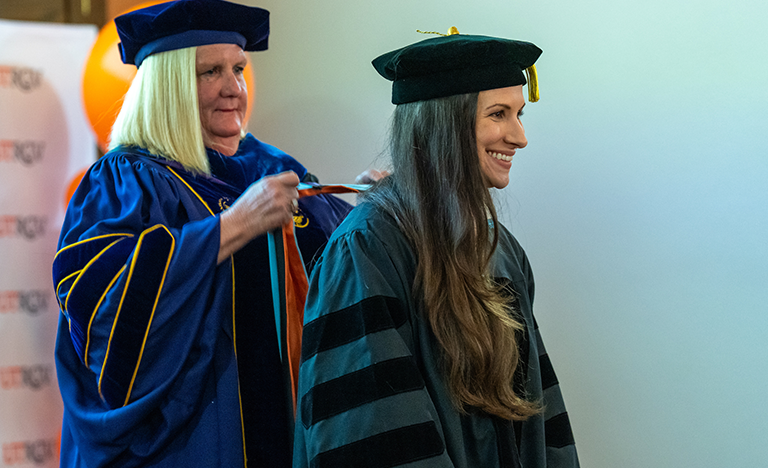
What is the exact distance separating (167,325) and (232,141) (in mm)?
762

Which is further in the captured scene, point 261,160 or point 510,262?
point 261,160

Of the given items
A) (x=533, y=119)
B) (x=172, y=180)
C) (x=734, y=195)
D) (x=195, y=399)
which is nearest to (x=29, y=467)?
(x=195, y=399)

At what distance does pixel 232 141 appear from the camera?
247cm

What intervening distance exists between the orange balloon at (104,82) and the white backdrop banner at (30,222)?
12cm

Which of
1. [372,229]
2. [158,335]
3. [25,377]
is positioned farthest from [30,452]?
[372,229]

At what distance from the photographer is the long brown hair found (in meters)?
1.53

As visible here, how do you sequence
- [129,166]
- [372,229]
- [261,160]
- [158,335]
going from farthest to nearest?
[261,160] < [129,166] < [158,335] < [372,229]

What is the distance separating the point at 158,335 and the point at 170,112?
72 centimetres

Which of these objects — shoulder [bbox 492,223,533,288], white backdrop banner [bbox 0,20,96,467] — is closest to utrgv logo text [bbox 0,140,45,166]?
white backdrop banner [bbox 0,20,96,467]

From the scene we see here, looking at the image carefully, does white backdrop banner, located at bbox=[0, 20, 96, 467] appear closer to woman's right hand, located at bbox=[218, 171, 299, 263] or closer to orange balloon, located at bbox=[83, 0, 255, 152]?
orange balloon, located at bbox=[83, 0, 255, 152]

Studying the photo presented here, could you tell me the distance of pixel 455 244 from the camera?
5.23 feet

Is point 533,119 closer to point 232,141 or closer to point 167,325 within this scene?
point 232,141

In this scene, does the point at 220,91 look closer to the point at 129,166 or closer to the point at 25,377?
the point at 129,166

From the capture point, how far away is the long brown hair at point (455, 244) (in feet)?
5.02
